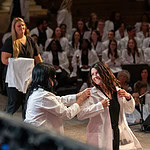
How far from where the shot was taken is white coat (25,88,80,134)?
4.42 metres

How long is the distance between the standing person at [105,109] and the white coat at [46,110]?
Answer: 0.25m

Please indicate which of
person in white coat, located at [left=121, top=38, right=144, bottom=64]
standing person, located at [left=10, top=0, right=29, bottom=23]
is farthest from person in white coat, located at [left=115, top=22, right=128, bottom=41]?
standing person, located at [left=10, top=0, right=29, bottom=23]

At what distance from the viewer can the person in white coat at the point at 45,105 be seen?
443 centimetres

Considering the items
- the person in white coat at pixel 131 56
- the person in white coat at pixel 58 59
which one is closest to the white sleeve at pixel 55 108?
the person in white coat at pixel 58 59

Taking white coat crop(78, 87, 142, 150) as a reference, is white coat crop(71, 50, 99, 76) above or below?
above

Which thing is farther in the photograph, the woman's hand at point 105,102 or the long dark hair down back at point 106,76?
the long dark hair down back at point 106,76

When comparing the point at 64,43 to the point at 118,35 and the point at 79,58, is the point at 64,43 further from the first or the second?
the point at 118,35

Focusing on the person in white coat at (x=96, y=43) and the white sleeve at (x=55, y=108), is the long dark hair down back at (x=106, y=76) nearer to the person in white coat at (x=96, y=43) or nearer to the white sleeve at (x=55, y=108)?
the white sleeve at (x=55, y=108)

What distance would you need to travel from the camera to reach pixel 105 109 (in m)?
4.72

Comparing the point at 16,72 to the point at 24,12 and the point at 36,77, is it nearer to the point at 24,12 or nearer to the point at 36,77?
the point at 36,77

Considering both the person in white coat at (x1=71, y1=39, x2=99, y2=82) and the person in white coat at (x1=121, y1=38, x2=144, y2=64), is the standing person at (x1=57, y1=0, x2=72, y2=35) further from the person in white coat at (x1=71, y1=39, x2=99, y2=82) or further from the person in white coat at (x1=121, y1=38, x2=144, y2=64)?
the person in white coat at (x1=121, y1=38, x2=144, y2=64)

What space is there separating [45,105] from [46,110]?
71 mm

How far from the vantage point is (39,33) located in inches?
490

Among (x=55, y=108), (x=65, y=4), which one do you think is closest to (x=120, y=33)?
(x=65, y=4)
